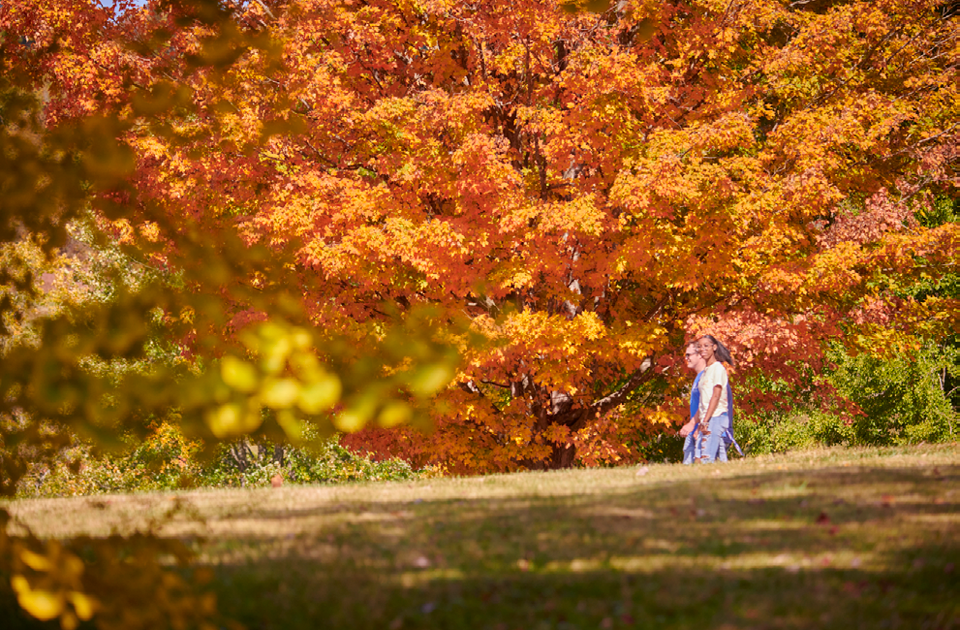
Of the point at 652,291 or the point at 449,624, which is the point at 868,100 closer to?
the point at 652,291

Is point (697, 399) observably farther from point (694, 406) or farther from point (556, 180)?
point (556, 180)

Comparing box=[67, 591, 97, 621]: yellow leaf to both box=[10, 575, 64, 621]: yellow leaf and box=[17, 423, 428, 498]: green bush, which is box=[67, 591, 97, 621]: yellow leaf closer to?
box=[10, 575, 64, 621]: yellow leaf

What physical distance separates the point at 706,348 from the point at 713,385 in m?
0.38

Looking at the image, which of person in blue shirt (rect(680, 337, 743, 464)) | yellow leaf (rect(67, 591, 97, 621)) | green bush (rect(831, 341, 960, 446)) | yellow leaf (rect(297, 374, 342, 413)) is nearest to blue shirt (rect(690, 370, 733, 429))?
person in blue shirt (rect(680, 337, 743, 464))

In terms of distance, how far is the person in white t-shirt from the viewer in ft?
28.3

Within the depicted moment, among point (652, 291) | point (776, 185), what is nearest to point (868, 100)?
point (776, 185)

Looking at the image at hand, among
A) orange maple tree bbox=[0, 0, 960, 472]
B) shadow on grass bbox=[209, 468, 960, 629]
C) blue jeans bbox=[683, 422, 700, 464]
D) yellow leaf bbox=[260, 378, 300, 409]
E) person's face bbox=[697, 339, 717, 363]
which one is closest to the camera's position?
yellow leaf bbox=[260, 378, 300, 409]

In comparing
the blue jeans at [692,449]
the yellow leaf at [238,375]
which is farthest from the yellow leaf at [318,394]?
the blue jeans at [692,449]

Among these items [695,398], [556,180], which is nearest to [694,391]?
[695,398]

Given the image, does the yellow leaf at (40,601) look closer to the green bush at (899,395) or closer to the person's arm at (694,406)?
the person's arm at (694,406)

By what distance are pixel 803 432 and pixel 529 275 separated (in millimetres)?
15637

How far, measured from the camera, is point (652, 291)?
1352cm

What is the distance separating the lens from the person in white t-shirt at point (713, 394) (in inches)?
340

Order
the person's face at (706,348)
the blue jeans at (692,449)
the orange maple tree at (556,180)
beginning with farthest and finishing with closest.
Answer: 1. the orange maple tree at (556,180)
2. the blue jeans at (692,449)
3. the person's face at (706,348)
